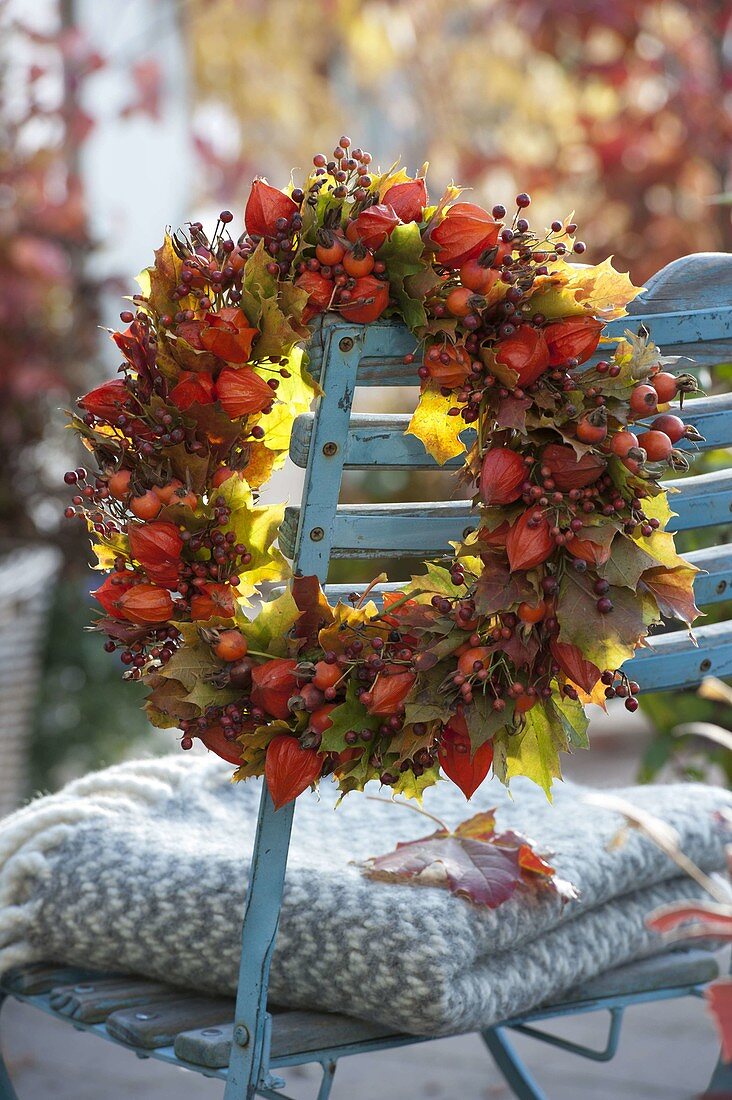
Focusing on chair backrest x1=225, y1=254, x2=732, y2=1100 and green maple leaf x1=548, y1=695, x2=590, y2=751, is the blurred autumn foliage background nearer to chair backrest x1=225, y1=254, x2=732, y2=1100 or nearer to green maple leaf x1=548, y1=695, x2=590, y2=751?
chair backrest x1=225, y1=254, x2=732, y2=1100

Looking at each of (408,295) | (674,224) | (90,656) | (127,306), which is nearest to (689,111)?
(674,224)

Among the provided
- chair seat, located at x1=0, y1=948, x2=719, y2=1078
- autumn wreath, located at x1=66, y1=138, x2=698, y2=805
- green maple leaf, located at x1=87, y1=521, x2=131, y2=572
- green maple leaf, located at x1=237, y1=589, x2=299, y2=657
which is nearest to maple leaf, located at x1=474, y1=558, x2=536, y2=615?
autumn wreath, located at x1=66, y1=138, x2=698, y2=805

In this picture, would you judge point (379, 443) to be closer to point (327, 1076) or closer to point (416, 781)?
point (416, 781)

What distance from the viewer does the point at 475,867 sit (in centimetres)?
98

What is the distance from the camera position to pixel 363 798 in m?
1.23

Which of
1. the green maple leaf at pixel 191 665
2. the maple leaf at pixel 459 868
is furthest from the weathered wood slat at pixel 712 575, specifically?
the green maple leaf at pixel 191 665

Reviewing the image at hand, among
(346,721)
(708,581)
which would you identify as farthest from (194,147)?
(346,721)

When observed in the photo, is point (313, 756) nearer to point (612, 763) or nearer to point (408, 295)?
point (408, 295)

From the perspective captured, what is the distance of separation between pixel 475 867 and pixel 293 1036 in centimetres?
17

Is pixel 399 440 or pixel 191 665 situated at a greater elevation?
pixel 399 440

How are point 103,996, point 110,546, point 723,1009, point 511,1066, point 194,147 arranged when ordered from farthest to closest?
point 194,147 → point 511,1066 → point 103,996 → point 110,546 → point 723,1009

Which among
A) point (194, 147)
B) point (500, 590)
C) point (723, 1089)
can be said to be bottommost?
point (723, 1089)

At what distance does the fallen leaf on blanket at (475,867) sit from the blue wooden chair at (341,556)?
0.35 feet

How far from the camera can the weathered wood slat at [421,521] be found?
0.86 metres
